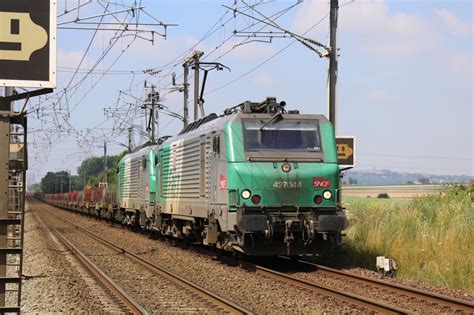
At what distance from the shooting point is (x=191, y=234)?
18.5 metres

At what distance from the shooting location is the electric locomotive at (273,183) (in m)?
13.2

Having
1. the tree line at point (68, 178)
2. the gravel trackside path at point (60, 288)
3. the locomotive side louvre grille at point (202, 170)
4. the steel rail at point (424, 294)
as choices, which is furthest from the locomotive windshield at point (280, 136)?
the tree line at point (68, 178)

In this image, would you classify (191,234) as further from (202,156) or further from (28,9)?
(28,9)

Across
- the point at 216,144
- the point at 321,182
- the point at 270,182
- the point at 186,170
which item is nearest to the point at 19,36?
the point at 270,182

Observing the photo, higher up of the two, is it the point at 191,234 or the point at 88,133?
the point at 88,133

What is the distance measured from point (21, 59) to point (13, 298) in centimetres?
643

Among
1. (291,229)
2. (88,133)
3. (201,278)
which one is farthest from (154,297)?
(88,133)

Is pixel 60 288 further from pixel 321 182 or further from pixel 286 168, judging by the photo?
pixel 321 182

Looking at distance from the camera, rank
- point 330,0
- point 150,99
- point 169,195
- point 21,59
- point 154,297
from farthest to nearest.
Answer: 1. point 150,99
2. point 169,195
3. point 330,0
4. point 154,297
5. point 21,59

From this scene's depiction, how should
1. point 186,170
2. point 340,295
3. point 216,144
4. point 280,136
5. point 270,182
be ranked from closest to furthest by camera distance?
point 340,295
point 270,182
point 280,136
point 216,144
point 186,170

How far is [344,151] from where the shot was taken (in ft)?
57.6

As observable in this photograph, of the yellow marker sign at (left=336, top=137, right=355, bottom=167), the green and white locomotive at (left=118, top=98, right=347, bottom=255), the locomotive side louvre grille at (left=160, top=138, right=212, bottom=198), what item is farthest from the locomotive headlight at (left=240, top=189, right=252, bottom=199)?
the yellow marker sign at (left=336, top=137, right=355, bottom=167)

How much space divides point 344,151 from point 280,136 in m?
4.13

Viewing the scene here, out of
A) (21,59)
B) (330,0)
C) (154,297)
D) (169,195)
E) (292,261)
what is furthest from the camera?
(169,195)
